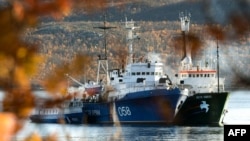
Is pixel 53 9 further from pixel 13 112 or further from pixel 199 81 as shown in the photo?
pixel 199 81

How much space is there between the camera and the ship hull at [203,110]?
47781mm

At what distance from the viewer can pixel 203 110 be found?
48312mm

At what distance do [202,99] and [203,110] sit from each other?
862 millimetres

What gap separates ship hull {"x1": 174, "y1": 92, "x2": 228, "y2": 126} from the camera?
4778 centimetres

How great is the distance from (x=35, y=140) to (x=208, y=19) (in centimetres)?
86

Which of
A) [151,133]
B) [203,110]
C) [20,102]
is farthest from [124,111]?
[20,102]

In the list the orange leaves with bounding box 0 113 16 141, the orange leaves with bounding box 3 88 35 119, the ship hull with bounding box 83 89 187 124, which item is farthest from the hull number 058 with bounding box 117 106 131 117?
the orange leaves with bounding box 0 113 16 141

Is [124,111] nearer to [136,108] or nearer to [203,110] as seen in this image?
[136,108]

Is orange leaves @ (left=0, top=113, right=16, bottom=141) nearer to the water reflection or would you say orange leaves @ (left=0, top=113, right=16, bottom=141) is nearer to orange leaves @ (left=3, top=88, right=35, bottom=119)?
orange leaves @ (left=3, top=88, right=35, bottom=119)

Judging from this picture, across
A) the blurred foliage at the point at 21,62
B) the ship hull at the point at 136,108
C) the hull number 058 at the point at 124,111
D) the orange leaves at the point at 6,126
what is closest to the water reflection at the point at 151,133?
the ship hull at the point at 136,108

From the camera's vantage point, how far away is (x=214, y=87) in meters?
50.5

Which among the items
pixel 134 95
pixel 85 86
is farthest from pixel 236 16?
pixel 85 86

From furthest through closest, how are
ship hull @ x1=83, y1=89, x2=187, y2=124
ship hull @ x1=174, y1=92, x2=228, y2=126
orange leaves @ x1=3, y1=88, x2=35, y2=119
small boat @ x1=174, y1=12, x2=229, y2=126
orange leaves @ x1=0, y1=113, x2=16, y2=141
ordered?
small boat @ x1=174, y1=12, x2=229, y2=126
ship hull @ x1=174, y1=92, x2=228, y2=126
ship hull @ x1=83, y1=89, x2=187, y2=124
orange leaves @ x1=3, y1=88, x2=35, y2=119
orange leaves @ x1=0, y1=113, x2=16, y2=141

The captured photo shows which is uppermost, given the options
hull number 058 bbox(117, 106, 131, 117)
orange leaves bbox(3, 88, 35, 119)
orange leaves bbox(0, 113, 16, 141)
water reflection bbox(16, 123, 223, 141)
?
orange leaves bbox(3, 88, 35, 119)
